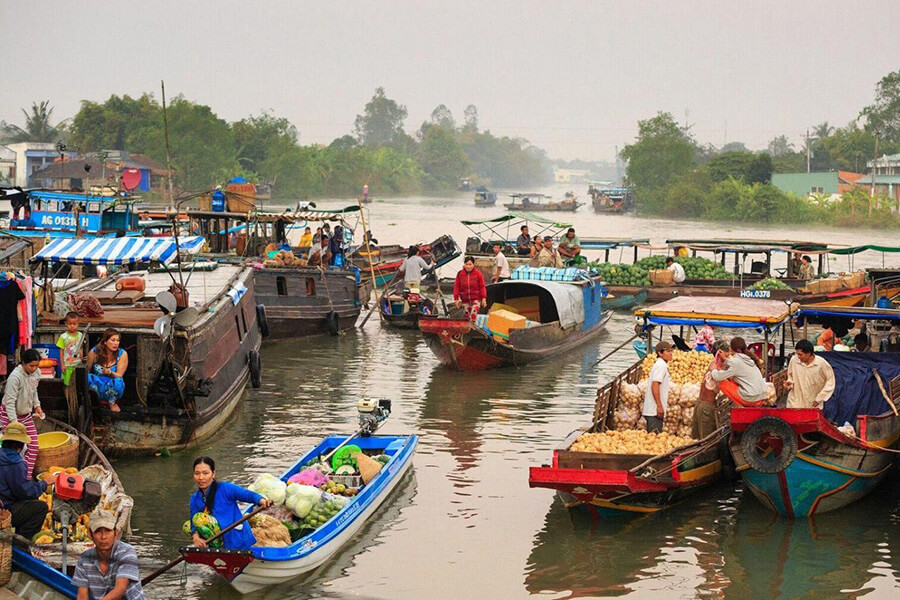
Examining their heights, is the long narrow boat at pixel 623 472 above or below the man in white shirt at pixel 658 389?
below

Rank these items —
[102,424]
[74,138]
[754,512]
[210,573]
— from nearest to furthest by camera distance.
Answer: [210,573]
[754,512]
[102,424]
[74,138]

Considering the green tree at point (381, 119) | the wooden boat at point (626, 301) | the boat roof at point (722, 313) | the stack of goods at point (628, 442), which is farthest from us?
the green tree at point (381, 119)

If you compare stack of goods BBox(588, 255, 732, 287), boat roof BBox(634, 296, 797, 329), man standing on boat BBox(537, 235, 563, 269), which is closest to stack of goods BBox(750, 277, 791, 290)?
stack of goods BBox(588, 255, 732, 287)

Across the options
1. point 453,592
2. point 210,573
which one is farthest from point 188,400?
point 453,592

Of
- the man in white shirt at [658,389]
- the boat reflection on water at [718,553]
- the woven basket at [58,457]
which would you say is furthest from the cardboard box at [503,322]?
the woven basket at [58,457]

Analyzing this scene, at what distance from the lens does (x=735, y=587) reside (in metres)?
Result: 10.3

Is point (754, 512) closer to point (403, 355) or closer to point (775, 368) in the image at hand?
point (775, 368)

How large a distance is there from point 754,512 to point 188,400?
6502 mm

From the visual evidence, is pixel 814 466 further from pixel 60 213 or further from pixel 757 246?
pixel 757 246

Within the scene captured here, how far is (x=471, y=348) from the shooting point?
19547mm

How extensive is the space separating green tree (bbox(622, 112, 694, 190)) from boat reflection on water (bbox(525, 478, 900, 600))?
84.7 m

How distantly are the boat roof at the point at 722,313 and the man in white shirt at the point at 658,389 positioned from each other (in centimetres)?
147

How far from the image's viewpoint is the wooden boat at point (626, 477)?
10.8m

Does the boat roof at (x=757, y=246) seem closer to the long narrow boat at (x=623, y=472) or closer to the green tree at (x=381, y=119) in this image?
the long narrow boat at (x=623, y=472)
